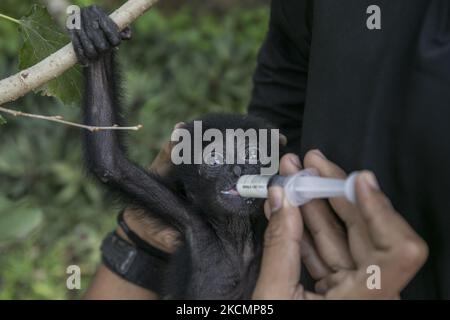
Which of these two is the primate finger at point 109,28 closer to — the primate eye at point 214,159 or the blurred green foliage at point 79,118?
the primate eye at point 214,159

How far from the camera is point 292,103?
6.59ft

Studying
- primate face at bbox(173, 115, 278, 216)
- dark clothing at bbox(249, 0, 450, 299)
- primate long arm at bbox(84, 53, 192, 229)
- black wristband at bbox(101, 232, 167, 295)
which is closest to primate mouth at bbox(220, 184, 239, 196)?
primate face at bbox(173, 115, 278, 216)

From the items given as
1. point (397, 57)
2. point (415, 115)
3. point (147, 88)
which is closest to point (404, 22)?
point (397, 57)

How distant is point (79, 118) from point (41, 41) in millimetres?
2085

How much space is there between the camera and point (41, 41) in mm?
1623

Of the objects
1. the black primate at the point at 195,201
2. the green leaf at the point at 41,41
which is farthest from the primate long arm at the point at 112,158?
the green leaf at the point at 41,41

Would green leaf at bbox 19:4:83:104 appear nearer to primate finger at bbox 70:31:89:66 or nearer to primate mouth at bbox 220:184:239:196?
primate finger at bbox 70:31:89:66

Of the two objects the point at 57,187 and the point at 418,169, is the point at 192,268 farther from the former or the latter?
the point at 57,187

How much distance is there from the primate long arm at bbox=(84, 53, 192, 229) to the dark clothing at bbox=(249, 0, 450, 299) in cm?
47

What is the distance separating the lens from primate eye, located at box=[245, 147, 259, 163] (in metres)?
1.94

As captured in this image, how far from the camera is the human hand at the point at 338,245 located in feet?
3.88

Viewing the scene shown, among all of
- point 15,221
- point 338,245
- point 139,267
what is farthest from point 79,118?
point 338,245
